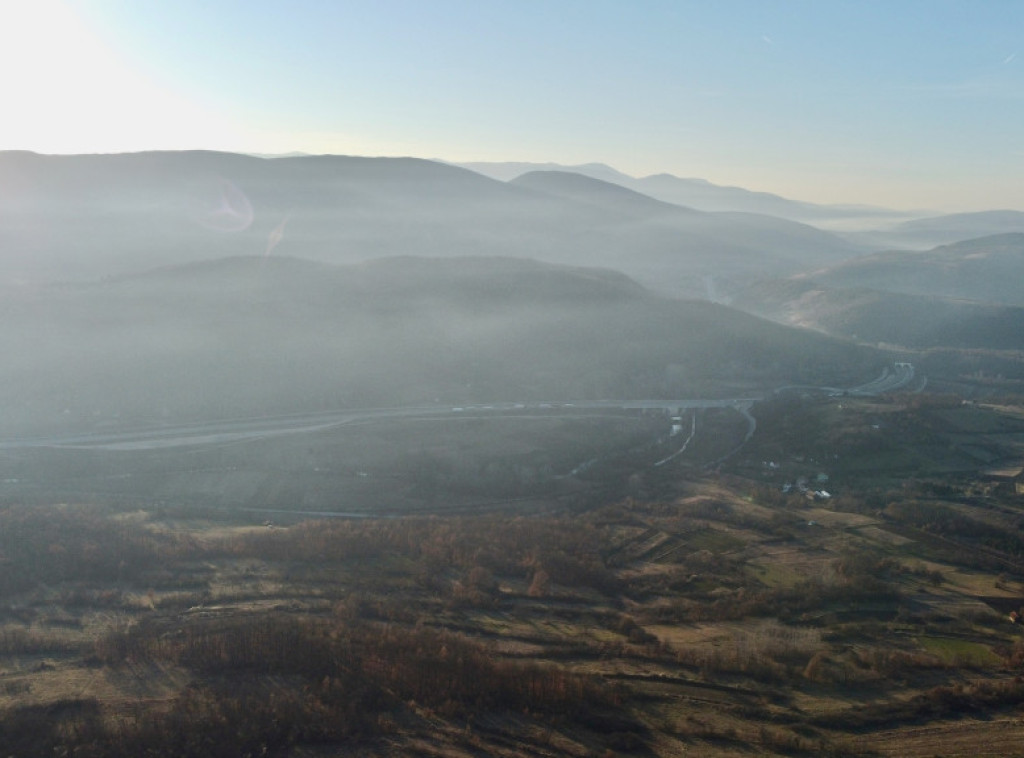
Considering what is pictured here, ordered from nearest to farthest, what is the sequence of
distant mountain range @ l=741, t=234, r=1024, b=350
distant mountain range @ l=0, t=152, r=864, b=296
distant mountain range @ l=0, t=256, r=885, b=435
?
distant mountain range @ l=0, t=256, r=885, b=435 → distant mountain range @ l=741, t=234, r=1024, b=350 → distant mountain range @ l=0, t=152, r=864, b=296

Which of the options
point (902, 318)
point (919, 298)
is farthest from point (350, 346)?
point (919, 298)

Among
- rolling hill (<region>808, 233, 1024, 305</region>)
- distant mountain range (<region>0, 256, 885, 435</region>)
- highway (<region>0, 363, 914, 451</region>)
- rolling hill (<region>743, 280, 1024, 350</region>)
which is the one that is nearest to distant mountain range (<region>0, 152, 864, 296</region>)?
rolling hill (<region>808, 233, 1024, 305</region>)

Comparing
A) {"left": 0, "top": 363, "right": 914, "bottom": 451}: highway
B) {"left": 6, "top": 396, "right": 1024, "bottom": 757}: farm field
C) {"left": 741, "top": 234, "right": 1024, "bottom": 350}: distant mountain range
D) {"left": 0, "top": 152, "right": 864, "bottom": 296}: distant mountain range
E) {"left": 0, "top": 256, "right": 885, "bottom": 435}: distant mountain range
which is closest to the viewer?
{"left": 6, "top": 396, "right": 1024, "bottom": 757}: farm field

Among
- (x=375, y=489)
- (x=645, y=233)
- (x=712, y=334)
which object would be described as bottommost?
(x=375, y=489)

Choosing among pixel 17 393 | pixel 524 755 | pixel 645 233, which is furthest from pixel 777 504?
pixel 645 233

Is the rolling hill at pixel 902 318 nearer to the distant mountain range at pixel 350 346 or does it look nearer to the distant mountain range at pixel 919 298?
the distant mountain range at pixel 919 298

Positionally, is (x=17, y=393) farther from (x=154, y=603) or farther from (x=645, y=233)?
(x=645, y=233)

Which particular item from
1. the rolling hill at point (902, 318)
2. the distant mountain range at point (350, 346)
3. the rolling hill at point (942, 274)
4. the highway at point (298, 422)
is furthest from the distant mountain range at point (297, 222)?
the highway at point (298, 422)

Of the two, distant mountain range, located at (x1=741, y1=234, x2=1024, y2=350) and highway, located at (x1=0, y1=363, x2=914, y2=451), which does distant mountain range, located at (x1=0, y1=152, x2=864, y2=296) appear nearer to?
distant mountain range, located at (x1=741, y1=234, x2=1024, y2=350)
